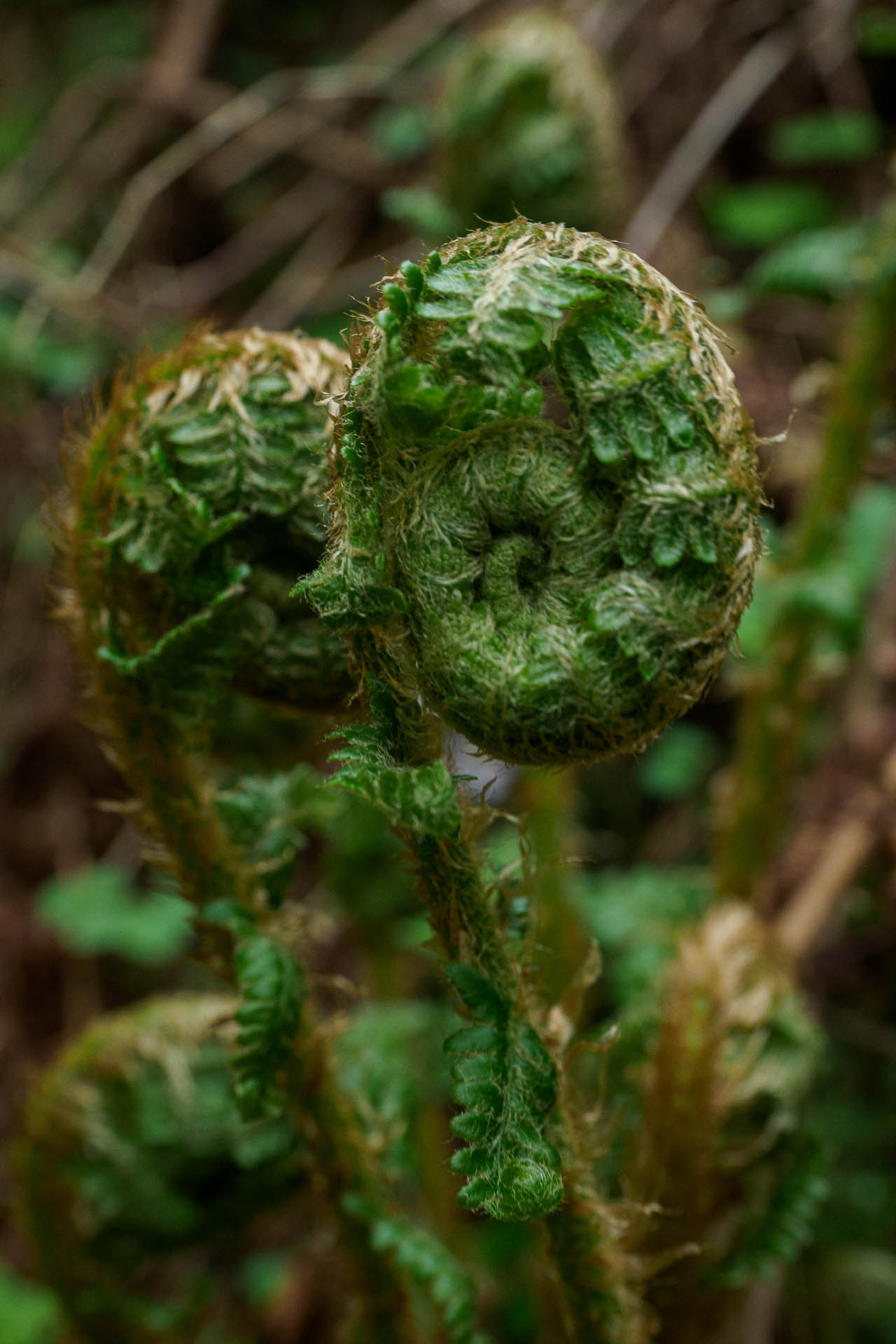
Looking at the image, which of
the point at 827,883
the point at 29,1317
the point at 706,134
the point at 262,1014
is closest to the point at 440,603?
the point at 262,1014

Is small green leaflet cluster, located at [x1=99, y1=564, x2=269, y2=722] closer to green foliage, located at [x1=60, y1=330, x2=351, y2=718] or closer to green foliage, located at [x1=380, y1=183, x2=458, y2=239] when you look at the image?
green foliage, located at [x1=60, y1=330, x2=351, y2=718]

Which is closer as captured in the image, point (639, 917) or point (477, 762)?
point (477, 762)

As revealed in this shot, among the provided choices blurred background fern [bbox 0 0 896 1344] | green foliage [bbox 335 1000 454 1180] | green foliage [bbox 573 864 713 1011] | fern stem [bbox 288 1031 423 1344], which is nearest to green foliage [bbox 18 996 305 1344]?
blurred background fern [bbox 0 0 896 1344]

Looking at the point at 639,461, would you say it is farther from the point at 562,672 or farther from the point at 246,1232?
the point at 246,1232

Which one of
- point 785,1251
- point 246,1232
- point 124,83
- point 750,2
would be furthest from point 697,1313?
point 124,83

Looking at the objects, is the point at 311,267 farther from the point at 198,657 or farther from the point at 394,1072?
the point at 198,657

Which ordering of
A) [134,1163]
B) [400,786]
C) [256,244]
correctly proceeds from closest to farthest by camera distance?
[400,786] < [134,1163] < [256,244]
